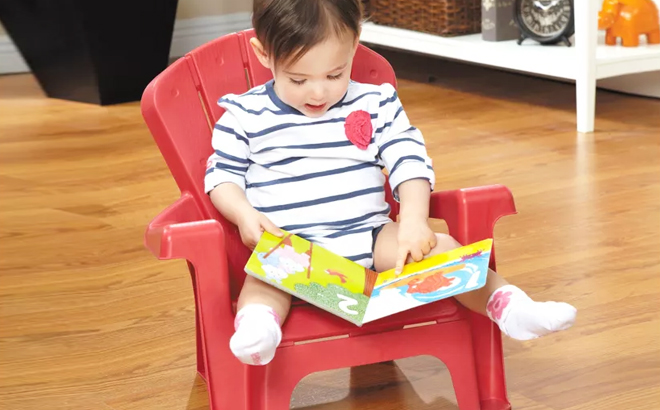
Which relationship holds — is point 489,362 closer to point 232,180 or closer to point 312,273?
point 312,273

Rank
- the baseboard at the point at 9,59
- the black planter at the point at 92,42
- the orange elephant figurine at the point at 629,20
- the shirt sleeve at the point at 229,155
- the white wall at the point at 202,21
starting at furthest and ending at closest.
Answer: the white wall at the point at 202,21 → the baseboard at the point at 9,59 → the black planter at the point at 92,42 → the orange elephant figurine at the point at 629,20 → the shirt sleeve at the point at 229,155

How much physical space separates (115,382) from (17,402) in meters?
0.13

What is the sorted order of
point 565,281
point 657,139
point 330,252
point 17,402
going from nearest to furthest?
1. point 330,252
2. point 17,402
3. point 565,281
4. point 657,139

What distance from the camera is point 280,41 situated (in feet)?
3.92

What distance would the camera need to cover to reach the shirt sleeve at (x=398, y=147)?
1.27 meters

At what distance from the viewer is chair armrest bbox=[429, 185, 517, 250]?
123cm

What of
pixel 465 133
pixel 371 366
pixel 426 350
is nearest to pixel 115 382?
pixel 371 366

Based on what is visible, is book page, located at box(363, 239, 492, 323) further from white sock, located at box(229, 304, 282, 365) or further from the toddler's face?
the toddler's face

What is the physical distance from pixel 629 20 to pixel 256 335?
1.98 m

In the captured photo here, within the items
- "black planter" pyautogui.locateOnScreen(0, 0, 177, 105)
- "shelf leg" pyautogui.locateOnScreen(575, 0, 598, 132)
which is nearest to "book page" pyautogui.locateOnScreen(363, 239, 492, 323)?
"shelf leg" pyautogui.locateOnScreen(575, 0, 598, 132)

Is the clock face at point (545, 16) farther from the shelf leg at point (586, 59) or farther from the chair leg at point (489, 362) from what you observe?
the chair leg at point (489, 362)

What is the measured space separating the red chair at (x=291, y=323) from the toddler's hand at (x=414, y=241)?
0.06m

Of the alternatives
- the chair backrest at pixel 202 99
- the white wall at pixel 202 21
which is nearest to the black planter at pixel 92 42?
the white wall at pixel 202 21

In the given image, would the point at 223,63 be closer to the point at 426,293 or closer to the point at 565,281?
the point at 426,293
